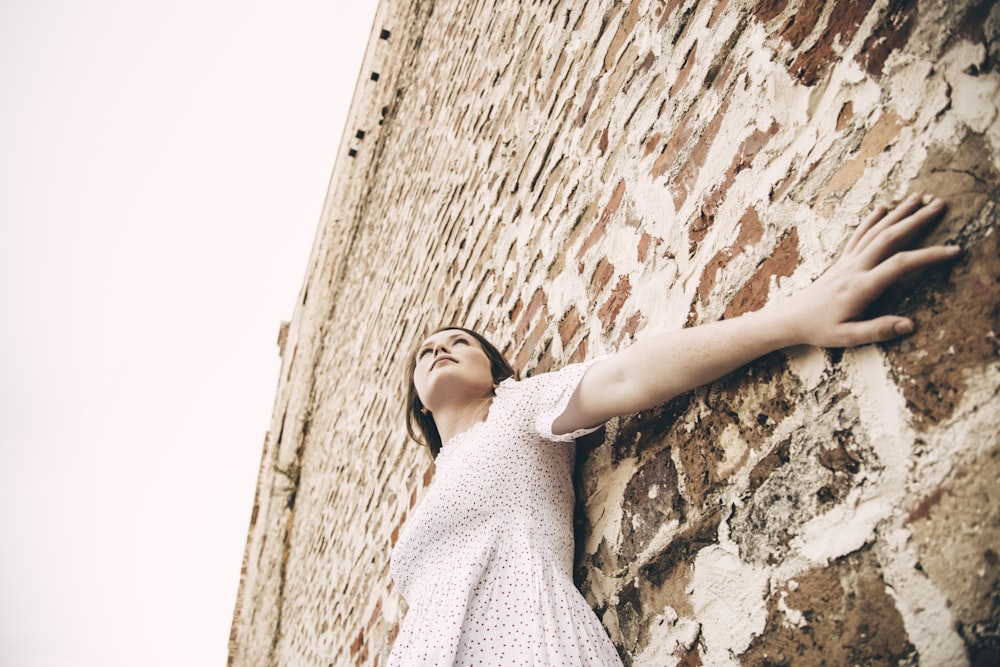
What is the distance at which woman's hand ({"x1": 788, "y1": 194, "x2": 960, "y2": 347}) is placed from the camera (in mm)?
837

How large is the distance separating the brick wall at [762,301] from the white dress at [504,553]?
0.33 feet

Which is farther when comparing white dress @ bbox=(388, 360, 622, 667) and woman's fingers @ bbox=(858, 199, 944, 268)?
white dress @ bbox=(388, 360, 622, 667)

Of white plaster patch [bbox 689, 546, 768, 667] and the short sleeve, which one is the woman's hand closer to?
white plaster patch [bbox 689, 546, 768, 667]

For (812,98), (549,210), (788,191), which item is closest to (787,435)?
(788,191)

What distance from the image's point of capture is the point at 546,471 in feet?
4.75

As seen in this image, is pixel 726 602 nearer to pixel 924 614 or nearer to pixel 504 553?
pixel 924 614

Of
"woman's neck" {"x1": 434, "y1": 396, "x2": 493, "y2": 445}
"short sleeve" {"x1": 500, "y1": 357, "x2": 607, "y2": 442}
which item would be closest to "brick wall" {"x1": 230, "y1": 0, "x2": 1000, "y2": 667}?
"short sleeve" {"x1": 500, "y1": 357, "x2": 607, "y2": 442}

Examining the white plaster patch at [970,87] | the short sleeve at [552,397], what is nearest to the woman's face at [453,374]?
the short sleeve at [552,397]

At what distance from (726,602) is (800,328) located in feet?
1.49

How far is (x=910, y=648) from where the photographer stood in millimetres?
741

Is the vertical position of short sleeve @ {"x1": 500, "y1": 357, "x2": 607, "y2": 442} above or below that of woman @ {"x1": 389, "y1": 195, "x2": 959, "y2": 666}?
above

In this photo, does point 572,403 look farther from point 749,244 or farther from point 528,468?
point 749,244

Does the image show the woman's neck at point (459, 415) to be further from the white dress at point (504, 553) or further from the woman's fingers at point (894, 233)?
the woman's fingers at point (894, 233)

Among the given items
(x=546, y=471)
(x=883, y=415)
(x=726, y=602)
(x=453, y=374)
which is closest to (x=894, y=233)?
(x=883, y=415)
